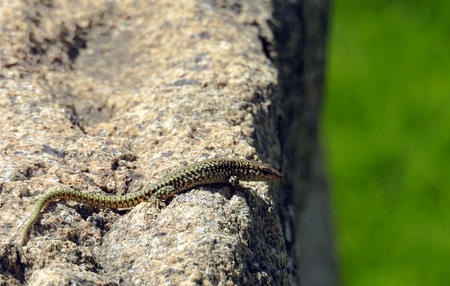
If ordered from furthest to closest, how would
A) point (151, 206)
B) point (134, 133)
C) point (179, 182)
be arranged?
point (134, 133) < point (179, 182) < point (151, 206)

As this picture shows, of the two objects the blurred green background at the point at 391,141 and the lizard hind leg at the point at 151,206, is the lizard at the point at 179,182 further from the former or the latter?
the blurred green background at the point at 391,141

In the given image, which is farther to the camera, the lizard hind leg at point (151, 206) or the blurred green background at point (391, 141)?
the blurred green background at point (391, 141)

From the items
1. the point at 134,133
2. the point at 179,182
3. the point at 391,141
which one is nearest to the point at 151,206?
the point at 179,182

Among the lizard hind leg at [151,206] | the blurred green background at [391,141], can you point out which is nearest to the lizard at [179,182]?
the lizard hind leg at [151,206]

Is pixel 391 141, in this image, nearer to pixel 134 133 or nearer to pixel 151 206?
pixel 134 133

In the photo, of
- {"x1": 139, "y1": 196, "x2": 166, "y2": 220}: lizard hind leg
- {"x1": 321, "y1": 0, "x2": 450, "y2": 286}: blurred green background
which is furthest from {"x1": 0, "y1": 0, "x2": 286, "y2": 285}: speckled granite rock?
{"x1": 321, "y1": 0, "x2": 450, "y2": 286}: blurred green background

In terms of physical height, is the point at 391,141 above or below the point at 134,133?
below

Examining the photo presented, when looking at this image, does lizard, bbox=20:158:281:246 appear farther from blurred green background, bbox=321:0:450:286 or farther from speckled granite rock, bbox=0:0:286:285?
blurred green background, bbox=321:0:450:286
